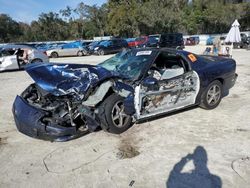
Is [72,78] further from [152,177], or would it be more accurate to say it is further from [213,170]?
[213,170]

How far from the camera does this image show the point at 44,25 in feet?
180

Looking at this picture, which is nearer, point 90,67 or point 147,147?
point 147,147

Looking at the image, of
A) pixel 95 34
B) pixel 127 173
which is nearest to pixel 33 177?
pixel 127 173

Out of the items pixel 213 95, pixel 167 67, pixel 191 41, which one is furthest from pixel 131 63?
pixel 191 41

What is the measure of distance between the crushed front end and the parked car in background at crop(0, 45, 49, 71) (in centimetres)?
1005

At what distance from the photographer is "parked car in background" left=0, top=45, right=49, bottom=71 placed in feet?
47.8

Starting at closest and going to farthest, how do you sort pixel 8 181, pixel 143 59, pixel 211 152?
1. pixel 8 181
2. pixel 211 152
3. pixel 143 59

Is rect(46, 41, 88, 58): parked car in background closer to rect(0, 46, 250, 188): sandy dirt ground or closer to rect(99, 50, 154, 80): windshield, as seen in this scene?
rect(99, 50, 154, 80): windshield

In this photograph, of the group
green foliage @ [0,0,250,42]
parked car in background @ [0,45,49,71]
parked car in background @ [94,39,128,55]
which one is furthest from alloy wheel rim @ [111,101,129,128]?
green foliage @ [0,0,250,42]

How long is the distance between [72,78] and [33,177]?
72.7 inches

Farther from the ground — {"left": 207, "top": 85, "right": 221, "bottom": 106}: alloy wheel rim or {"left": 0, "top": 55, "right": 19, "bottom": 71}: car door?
{"left": 0, "top": 55, "right": 19, "bottom": 71}: car door

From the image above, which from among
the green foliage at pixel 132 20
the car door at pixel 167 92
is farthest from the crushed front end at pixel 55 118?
the green foliage at pixel 132 20

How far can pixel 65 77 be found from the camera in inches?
199

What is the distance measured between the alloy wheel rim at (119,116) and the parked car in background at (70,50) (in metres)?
21.7
